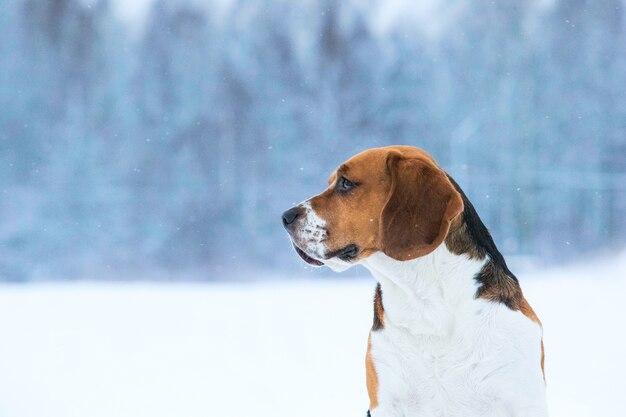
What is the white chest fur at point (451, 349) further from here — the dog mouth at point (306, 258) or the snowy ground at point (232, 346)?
the snowy ground at point (232, 346)

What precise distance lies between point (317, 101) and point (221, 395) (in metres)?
2.77

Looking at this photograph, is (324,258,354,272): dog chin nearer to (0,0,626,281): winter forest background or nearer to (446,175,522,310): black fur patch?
(446,175,522,310): black fur patch

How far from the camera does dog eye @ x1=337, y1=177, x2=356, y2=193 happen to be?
1579mm

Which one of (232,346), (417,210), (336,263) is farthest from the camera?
(232,346)

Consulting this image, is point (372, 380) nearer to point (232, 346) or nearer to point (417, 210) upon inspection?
point (417, 210)

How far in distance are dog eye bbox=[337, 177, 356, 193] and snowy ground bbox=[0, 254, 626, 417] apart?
151 cm

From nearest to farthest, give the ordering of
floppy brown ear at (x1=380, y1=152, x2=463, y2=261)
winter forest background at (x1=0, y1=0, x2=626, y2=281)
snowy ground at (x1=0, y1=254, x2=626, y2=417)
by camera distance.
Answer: floppy brown ear at (x1=380, y1=152, x2=463, y2=261)
snowy ground at (x1=0, y1=254, x2=626, y2=417)
winter forest background at (x1=0, y1=0, x2=626, y2=281)

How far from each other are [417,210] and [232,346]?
2.53 metres

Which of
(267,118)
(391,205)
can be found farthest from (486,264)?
(267,118)

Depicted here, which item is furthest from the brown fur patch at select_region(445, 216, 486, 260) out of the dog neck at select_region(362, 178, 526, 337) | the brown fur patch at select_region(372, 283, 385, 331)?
the brown fur patch at select_region(372, 283, 385, 331)

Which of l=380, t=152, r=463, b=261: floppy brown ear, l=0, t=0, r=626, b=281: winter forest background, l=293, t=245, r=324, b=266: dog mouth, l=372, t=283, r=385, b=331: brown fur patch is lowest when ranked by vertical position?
l=372, t=283, r=385, b=331: brown fur patch

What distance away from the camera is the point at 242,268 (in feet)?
16.8

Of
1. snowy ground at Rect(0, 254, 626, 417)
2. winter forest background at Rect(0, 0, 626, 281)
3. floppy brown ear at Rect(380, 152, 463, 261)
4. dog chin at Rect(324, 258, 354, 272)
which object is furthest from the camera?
winter forest background at Rect(0, 0, 626, 281)

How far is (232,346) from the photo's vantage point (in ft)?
12.6
